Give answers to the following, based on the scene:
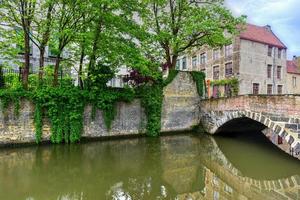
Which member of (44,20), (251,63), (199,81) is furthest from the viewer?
(251,63)

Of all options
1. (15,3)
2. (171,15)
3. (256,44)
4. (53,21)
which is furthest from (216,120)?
(256,44)

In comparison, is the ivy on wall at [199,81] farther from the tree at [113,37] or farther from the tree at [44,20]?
the tree at [44,20]

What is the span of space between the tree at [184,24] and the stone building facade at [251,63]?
6.38 meters

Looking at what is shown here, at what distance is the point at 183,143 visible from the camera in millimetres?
11664

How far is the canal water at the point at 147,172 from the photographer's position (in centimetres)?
587

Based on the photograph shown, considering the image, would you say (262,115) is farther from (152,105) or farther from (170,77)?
(170,77)

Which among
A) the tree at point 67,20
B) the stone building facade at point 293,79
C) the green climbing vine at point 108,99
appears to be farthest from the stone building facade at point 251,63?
the tree at point 67,20

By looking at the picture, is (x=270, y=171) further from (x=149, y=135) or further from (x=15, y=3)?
(x=15, y=3)

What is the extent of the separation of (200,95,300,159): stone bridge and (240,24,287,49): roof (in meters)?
10.6

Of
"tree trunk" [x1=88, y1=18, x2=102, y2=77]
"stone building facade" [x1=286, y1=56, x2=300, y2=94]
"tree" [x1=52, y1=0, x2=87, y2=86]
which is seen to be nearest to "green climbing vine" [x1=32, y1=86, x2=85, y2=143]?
"tree trunk" [x1=88, y1=18, x2=102, y2=77]

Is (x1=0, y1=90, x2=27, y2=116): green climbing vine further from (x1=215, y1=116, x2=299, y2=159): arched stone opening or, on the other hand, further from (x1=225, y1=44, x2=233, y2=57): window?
(x1=225, y1=44, x2=233, y2=57): window

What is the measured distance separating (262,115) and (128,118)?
20.8ft

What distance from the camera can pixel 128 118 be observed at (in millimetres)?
12961

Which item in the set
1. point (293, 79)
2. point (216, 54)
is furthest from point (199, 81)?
point (293, 79)
